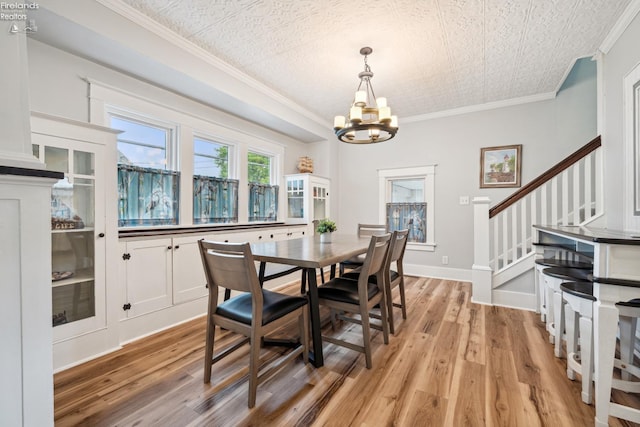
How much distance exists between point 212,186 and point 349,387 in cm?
269

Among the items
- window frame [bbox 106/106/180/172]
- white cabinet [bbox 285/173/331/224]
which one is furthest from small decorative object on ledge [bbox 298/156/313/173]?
window frame [bbox 106/106/180/172]

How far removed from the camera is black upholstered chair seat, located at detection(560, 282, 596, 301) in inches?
54.9

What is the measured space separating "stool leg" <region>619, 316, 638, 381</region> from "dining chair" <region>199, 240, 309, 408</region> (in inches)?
77.7

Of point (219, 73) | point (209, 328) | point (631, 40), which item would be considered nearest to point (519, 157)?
point (631, 40)

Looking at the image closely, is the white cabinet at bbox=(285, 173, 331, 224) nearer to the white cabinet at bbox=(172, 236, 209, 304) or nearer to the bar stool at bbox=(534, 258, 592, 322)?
the white cabinet at bbox=(172, 236, 209, 304)

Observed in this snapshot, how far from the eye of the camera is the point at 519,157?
3.83 metres

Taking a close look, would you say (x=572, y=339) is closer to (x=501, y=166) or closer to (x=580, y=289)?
(x=580, y=289)

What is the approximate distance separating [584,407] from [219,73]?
382 cm

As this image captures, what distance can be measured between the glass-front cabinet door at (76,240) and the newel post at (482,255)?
12.0 ft

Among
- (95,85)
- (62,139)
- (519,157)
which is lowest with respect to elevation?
(62,139)

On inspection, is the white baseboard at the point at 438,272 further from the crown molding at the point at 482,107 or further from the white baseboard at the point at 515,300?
the crown molding at the point at 482,107

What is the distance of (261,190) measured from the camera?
407 cm

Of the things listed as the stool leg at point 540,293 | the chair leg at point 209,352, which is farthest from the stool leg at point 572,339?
the chair leg at point 209,352

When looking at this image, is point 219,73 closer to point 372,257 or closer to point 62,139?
point 62,139
